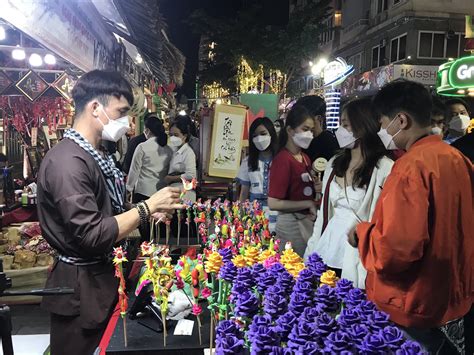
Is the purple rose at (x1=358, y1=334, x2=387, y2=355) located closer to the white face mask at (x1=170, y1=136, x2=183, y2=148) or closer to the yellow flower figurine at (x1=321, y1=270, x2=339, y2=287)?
the yellow flower figurine at (x1=321, y1=270, x2=339, y2=287)

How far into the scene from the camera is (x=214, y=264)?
2.31m

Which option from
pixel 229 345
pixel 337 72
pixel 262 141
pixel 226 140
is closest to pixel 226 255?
pixel 229 345

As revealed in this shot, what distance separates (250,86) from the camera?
89.8ft

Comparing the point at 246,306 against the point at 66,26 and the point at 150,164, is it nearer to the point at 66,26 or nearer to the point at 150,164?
the point at 66,26

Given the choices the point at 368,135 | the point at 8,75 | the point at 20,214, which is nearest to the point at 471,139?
the point at 368,135

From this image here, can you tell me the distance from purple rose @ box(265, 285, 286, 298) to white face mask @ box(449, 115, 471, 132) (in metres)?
4.76

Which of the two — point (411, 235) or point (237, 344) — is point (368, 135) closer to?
point (411, 235)

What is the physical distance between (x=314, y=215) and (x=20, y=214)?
4.70 m

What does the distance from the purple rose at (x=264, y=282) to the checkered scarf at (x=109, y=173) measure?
109cm

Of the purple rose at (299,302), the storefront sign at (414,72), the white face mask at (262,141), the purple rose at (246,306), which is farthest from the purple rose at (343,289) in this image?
the storefront sign at (414,72)

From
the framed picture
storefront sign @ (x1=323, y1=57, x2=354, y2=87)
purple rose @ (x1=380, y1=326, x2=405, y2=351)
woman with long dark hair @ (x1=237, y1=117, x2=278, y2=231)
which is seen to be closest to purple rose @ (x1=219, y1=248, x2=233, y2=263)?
purple rose @ (x1=380, y1=326, x2=405, y2=351)

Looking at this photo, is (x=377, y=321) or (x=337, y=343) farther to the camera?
(x=377, y=321)

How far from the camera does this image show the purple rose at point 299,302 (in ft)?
5.82

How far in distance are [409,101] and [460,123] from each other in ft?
12.2
